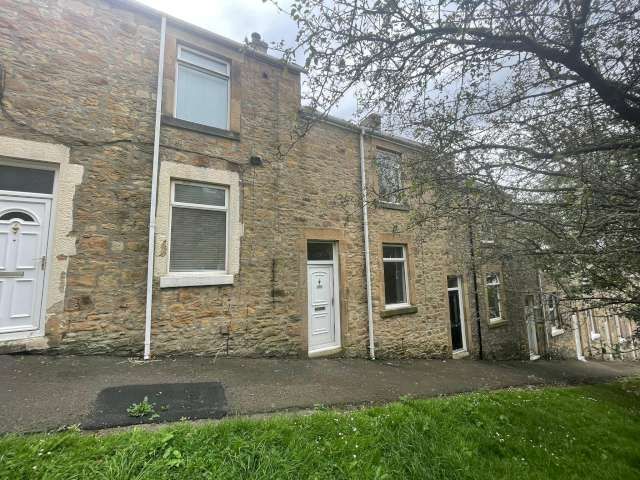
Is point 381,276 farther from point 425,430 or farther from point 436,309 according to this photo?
point 425,430

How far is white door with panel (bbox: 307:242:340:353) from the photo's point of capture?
22.7 ft

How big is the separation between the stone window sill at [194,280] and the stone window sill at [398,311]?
4.12 m

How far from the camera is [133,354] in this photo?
4.83 meters

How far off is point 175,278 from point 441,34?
17.0 ft

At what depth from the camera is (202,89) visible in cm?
612

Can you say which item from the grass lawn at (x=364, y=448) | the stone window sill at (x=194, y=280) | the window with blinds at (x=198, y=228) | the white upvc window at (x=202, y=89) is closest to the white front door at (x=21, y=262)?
the stone window sill at (x=194, y=280)

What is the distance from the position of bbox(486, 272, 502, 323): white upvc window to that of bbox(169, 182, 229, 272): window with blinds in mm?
9998

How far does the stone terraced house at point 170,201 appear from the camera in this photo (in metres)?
4.53

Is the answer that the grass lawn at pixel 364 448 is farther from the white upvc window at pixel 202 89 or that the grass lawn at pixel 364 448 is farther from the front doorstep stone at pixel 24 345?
the white upvc window at pixel 202 89

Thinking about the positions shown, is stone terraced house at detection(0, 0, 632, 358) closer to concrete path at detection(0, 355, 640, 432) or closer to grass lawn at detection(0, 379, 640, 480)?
concrete path at detection(0, 355, 640, 432)

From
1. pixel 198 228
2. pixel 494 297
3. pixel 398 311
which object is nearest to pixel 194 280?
pixel 198 228

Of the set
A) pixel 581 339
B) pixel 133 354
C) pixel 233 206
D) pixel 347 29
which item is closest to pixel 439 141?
pixel 347 29

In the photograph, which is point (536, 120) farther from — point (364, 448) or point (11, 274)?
point (11, 274)

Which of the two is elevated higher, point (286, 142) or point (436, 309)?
point (286, 142)
